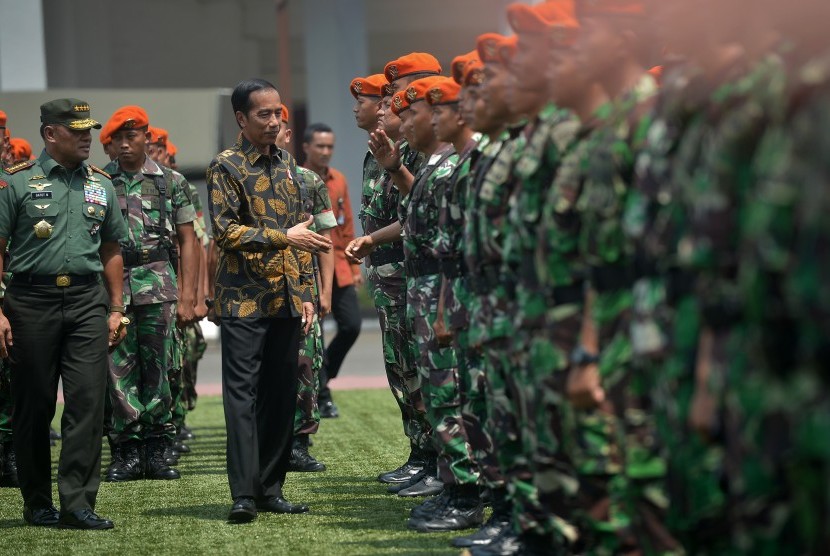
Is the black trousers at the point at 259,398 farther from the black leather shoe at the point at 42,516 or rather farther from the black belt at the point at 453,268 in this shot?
the black belt at the point at 453,268

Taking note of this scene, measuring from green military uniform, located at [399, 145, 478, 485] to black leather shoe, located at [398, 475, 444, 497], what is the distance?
107cm

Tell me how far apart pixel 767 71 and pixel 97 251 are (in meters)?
4.72

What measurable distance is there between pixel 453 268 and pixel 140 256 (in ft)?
10.5

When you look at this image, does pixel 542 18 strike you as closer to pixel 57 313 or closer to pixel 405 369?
pixel 57 313

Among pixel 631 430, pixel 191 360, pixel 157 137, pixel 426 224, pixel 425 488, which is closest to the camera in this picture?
pixel 631 430

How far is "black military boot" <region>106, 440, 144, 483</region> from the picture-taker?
895cm

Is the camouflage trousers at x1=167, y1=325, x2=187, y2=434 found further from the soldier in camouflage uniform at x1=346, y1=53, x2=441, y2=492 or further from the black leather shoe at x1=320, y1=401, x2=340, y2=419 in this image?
the black leather shoe at x1=320, y1=401, x2=340, y2=419

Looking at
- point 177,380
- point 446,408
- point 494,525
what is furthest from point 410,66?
point 494,525

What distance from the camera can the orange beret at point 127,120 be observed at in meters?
9.05

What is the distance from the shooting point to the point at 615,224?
4152mm

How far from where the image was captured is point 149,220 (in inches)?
360

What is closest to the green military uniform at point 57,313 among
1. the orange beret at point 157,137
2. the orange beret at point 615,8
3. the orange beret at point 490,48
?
the orange beret at point 490,48

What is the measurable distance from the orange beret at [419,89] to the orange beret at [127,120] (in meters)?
2.63

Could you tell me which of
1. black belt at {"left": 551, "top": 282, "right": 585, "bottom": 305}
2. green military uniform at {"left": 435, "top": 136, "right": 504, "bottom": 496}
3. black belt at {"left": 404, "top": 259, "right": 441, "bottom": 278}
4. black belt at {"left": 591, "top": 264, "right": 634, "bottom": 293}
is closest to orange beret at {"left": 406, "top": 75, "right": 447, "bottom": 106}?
green military uniform at {"left": 435, "top": 136, "right": 504, "bottom": 496}
